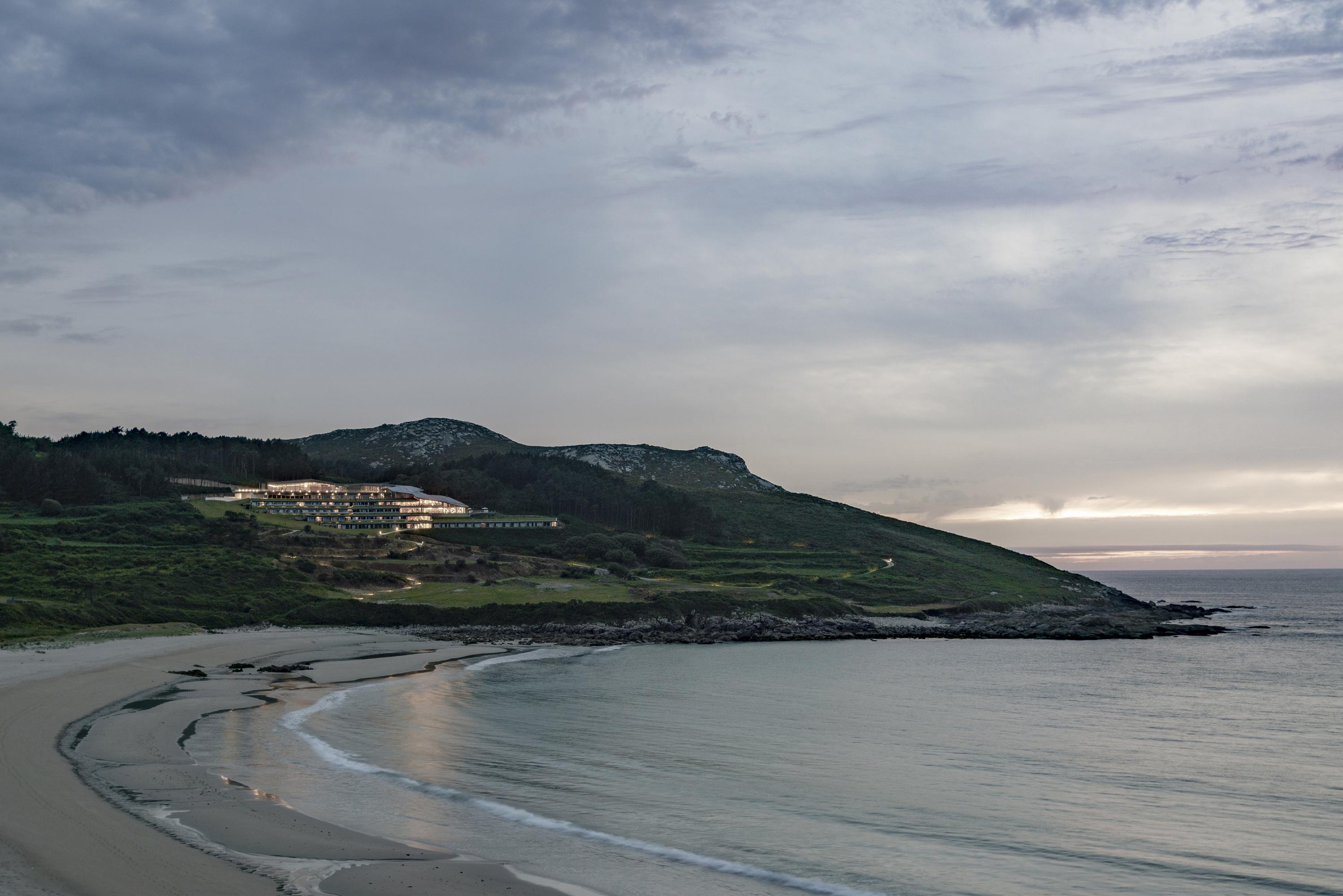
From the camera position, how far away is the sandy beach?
14.2 m

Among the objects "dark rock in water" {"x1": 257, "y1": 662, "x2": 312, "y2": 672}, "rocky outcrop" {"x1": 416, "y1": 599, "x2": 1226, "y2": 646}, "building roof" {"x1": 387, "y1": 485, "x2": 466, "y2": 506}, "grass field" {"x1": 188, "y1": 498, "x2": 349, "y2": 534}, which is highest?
"building roof" {"x1": 387, "y1": 485, "x2": 466, "y2": 506}

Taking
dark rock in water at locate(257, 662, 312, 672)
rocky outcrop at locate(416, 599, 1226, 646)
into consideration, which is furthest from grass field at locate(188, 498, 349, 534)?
dark rock in water at locate(257, 662, 312, 672)

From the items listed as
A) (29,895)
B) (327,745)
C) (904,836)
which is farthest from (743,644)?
(29,895)

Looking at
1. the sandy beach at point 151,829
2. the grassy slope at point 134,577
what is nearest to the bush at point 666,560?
the grassy slope at point 134,577

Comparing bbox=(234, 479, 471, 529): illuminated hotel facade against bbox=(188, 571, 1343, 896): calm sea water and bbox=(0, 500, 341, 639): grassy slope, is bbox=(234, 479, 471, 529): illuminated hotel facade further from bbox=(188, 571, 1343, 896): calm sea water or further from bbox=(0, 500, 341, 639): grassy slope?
bbox=(188, 571, 1343, 896): calm sea water

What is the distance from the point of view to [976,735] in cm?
3494

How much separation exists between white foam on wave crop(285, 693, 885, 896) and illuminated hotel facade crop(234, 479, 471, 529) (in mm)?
122668

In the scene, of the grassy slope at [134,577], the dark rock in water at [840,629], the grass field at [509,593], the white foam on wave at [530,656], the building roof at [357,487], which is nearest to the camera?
the white foam on wave at [530,656]

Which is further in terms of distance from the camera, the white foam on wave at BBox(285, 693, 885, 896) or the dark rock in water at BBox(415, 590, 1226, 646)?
the dark rock in water at BBox(415, 590, 1226, 646)

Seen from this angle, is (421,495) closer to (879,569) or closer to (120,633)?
(879,569)

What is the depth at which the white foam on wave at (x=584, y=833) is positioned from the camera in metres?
16.3

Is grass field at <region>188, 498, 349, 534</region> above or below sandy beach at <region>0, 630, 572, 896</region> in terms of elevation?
above

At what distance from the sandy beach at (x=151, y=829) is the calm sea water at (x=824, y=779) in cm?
125

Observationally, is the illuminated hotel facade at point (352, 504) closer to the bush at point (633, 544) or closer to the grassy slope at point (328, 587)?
the grassy slope at point (328, 587)
